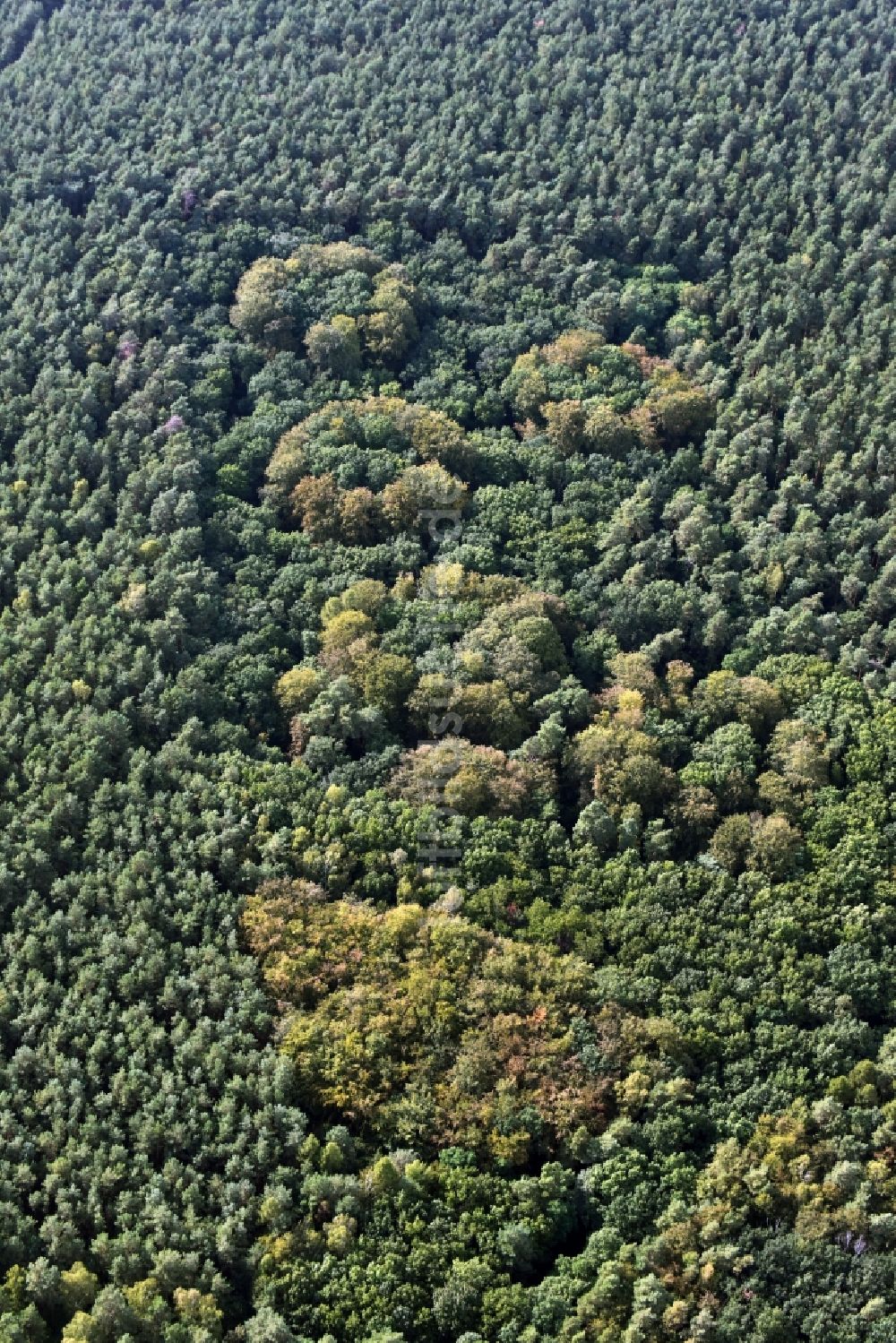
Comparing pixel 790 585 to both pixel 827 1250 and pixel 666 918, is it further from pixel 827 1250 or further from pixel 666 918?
pixel 827 1250

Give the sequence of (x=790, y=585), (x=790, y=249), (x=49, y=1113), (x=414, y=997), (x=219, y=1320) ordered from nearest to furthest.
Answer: (x=219, y=1320)
(x=49, y=1113)
(x=414, y=997)
(x=790, y=585)
(x=790, y=249)

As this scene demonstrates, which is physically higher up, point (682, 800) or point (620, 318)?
point (620, 318)

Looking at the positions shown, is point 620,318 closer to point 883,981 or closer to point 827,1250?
point 883,981

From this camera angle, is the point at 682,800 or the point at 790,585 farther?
the point at 790,585

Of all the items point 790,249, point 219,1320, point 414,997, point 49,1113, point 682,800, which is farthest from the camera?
point 790,249

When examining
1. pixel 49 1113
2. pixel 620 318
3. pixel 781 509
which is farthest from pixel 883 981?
pixel 620 318

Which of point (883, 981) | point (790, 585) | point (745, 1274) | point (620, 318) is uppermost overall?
point (620, 318)
